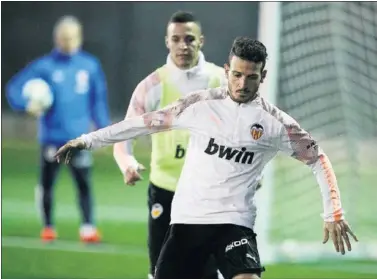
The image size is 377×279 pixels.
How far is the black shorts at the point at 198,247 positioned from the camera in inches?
117

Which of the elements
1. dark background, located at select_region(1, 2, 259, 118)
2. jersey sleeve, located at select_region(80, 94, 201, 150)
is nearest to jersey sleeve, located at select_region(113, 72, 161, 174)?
jersey sleeve, located at select_region(80, 94, 201, 150)

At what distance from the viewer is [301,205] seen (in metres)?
5.80

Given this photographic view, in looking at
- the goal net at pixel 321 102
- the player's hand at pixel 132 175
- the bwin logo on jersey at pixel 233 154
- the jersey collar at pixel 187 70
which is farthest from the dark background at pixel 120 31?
the bwin logo on jersey at pixel 233 154

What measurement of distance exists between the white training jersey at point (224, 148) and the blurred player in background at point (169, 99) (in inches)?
20.3

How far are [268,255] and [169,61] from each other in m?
1.67

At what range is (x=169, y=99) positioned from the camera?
3.68 m

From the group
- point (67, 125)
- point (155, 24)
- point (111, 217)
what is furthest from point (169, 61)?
point (155, 24)

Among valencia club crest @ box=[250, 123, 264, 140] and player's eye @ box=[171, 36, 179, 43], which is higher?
player's eye @ box=[171, 36, 179, 43]

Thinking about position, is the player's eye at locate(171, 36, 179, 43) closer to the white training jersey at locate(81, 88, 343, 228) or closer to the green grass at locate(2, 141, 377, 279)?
the white training jersey at locate(81, 88, 343, 228)

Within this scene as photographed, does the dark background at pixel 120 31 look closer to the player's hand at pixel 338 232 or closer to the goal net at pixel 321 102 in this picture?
the goal net at pixel 321 102

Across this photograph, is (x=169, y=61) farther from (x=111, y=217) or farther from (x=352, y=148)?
(x=111, y=217)

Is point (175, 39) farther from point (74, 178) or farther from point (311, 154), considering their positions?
point (74, 178)

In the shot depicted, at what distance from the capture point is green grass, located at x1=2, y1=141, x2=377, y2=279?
4852 mm

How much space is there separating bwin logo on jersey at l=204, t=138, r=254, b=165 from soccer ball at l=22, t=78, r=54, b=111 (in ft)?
9.31
